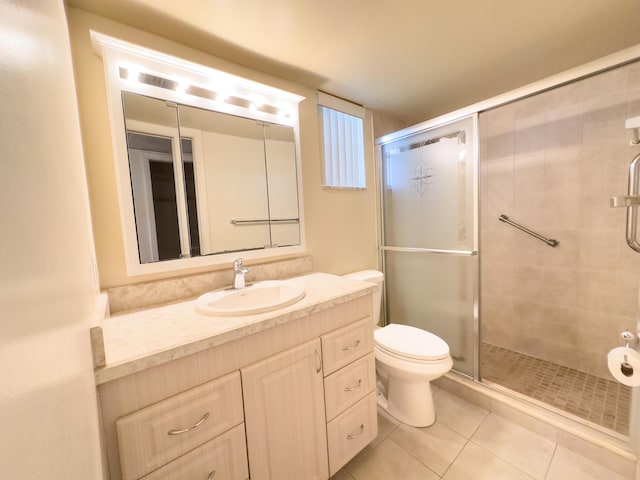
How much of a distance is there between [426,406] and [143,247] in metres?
1.74

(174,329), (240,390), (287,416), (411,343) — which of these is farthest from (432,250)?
(174,329)

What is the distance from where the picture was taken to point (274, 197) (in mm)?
1530

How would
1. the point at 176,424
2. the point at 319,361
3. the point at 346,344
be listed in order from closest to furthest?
the point at 176,424 < the point at 319,361 < the point at 346,344

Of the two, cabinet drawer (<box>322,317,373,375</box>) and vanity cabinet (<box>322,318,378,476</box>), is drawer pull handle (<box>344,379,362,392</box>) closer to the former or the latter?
vanity cabinet (<box>322,318,378,476</box>)

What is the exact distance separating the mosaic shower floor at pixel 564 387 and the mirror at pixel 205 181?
1781 millimetres

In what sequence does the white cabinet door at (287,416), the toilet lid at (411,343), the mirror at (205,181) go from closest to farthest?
the white cabinet door at (287,416), the mirror at (205,181), the toilet lid at (411,343)

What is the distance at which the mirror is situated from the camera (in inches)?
45.2

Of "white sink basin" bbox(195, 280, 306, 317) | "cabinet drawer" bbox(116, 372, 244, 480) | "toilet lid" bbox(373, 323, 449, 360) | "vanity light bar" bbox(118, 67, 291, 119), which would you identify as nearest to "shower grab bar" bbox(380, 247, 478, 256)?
"toilet lid" bbox(373, 323, 449, 360)

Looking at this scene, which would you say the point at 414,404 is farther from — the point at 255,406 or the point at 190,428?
the point at 190,428

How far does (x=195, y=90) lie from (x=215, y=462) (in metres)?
1.56

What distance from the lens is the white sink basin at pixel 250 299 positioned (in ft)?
3.11

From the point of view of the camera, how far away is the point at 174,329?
85 centimetres

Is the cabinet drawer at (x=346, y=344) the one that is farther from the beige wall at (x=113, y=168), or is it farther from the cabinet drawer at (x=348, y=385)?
the beige wall at (x=113, y=168)

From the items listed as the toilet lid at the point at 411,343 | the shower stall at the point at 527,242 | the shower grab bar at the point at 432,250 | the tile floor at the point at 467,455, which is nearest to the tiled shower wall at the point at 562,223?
the shower stall at the point at 527,242
